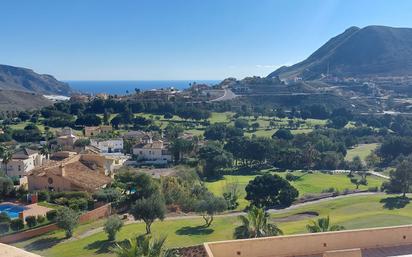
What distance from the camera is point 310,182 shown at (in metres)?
62.7

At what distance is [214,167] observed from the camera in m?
65.1

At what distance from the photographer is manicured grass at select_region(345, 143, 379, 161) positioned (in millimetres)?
83312

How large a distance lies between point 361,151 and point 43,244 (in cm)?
7228

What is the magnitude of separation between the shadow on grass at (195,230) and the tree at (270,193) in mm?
13754

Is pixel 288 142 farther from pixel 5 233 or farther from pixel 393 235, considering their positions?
pixel 393 235

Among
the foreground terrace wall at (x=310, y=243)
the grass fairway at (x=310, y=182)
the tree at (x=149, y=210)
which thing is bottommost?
the grass fairway at (x=310, y=182)

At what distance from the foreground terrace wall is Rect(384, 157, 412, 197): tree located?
37025 millimetres

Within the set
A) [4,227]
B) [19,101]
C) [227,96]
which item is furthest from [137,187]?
[19,101]

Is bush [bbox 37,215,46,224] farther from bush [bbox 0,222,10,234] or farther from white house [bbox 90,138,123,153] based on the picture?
white house [bbox 90,138,123,153]

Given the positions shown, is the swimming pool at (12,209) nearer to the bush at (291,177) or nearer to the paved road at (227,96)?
the bush at (291,177)

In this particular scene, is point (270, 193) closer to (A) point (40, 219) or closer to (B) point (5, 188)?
(A) point (40, 219)

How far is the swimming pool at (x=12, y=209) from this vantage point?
122 feet

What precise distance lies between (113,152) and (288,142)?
113 ft

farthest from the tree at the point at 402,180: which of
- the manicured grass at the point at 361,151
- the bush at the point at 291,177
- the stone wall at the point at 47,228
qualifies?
the stone wall at the point at 47,228
